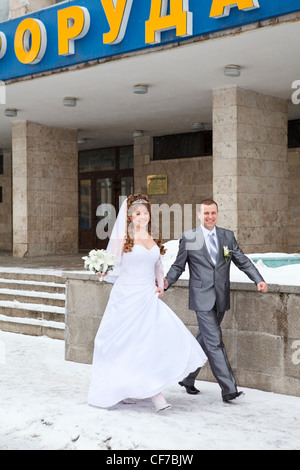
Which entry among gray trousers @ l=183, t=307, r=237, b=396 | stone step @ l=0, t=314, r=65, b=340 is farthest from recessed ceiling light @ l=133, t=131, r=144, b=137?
gray trousers @ l=183, t=307, r=237, b=396

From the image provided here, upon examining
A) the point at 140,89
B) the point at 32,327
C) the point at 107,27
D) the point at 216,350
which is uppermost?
the point at 107,27

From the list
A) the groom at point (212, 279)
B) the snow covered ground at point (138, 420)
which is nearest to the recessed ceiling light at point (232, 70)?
the groom at point (212, 279)

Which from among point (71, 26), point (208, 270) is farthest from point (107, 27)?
point (208, 270)

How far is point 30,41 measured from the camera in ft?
40.5

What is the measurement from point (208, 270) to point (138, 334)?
89 cm

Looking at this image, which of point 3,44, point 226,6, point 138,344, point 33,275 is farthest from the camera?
point 3,44

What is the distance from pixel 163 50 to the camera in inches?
395

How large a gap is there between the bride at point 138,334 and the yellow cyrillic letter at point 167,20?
185 inches

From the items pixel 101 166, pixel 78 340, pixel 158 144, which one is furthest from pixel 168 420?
pixel 101 166

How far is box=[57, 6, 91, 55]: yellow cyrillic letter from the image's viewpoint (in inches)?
437

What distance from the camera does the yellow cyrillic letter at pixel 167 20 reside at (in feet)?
31.6

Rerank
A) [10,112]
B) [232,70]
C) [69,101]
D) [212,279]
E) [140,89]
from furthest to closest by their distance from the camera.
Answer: [10,112] → [69,101] → [140,89] → [232,70] → [212,279]

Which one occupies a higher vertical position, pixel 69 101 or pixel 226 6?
pixel 226 6

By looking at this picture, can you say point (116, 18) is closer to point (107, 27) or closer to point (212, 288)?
point (107, 27)
